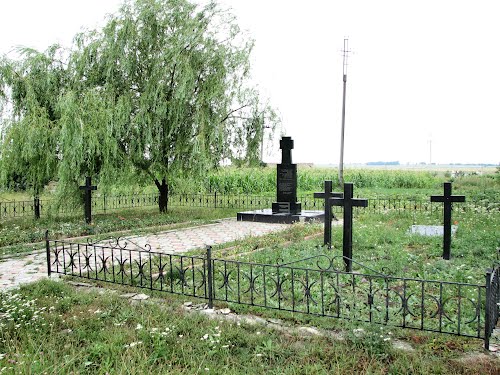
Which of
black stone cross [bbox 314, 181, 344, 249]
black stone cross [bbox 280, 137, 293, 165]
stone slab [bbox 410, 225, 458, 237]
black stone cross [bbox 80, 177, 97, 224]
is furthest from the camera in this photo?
black stone cross [bbox 280, 137, 293, 165]

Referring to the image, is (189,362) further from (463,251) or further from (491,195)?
(491,195)

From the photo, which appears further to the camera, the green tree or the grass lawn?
the green tree

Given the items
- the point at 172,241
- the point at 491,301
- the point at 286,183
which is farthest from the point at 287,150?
the point at 491,301

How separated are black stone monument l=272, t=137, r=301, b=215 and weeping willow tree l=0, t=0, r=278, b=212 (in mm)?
2246

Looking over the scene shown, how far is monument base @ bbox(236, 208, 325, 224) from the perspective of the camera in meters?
14.6

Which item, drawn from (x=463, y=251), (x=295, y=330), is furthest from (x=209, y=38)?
(x=295, y=330)

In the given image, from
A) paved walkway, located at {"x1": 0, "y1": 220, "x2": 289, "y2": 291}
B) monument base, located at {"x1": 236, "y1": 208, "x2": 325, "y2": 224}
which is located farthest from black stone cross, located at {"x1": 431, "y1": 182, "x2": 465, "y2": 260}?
monument base, located at {"x1": 236, "y1": 208, "x2": 325, "y2": 224}

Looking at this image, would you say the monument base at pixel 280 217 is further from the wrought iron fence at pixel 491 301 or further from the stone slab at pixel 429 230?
the wrought iron fence at pixel 491 301

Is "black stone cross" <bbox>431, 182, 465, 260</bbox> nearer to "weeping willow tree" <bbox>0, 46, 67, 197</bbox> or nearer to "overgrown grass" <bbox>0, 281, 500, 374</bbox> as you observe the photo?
"overgrown grass" <bbox>0, 281, 500, 374</bbox>

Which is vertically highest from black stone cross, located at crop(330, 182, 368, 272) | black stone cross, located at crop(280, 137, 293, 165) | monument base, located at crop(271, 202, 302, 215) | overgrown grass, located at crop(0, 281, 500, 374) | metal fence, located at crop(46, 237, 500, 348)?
black stone cross, located at crop(280, 137, 293, 165)

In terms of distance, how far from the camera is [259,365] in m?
4.09

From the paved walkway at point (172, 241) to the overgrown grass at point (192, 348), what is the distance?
5.47ft

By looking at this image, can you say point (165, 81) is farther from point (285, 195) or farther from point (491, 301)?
point (491, 301)

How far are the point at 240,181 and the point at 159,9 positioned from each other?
13924 mm
